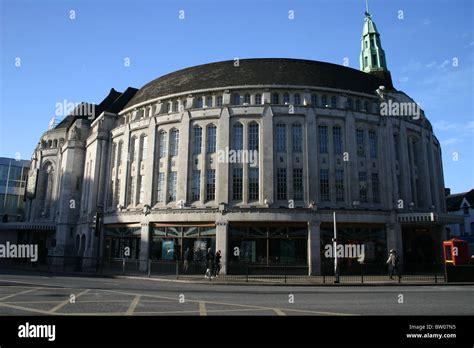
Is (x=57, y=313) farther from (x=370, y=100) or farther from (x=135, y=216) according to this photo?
(x=370, y=100)

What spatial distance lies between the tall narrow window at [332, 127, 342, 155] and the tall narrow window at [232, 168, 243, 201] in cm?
903

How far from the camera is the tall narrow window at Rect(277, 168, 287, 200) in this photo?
97.1 feet

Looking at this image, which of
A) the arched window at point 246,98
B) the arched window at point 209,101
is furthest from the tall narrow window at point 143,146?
the arched window at point 246,98

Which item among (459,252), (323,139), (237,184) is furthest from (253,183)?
(459,252)

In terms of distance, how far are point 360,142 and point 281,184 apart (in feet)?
29.2

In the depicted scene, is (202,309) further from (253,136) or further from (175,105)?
(175,105)

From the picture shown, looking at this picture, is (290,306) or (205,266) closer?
(290,306)

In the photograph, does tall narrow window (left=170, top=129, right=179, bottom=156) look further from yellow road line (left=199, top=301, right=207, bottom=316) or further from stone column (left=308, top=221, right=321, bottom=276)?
yellow road line (left=199, top=301, right=207, bottom=316)

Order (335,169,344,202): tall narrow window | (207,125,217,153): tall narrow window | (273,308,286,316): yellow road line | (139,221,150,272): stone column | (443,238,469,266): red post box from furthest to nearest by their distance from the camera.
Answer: (207,125,217,153): tall narrow window → (139,221,150,272): stone column → (335,169,344,202): tall narrow window → (443,238,469,266): red post box → (273,308,286,316): yellow road line

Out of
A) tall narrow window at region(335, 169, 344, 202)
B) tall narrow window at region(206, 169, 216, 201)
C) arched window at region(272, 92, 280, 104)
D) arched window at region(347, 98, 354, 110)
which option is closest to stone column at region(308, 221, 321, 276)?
tall narrow window at region(335, 169, 344, 202)

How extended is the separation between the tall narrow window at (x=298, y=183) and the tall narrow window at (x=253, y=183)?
3334mm

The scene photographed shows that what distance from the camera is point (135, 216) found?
32188 millimetres
